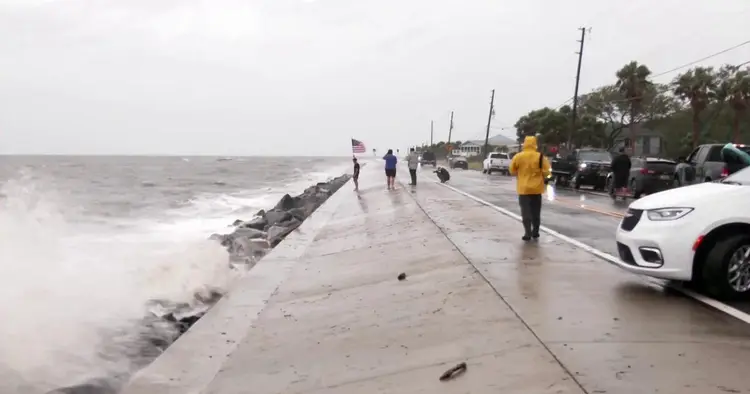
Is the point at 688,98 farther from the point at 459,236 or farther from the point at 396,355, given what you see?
the point at 396,355

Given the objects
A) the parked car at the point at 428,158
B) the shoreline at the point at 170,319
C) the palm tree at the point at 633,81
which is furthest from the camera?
the parked car at the point at 428,158

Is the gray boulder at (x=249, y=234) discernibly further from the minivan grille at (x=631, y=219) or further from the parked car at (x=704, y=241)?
the parked car at (x=704, y=241)

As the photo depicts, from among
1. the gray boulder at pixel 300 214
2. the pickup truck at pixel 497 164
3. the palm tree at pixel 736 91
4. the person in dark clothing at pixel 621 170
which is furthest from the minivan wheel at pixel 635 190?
the palm tree at pixel 736 91

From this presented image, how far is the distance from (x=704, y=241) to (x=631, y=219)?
2.69 feet

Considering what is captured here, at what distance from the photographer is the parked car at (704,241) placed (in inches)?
256

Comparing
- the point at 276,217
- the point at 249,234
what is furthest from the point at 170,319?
the point at 276,217

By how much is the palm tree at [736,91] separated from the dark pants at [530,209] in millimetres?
39255

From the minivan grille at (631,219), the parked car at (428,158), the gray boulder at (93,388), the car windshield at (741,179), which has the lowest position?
the parked car at (428,158)

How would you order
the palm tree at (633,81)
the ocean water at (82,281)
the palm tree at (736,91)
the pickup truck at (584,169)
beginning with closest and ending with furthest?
the ocean water at (82,281), the pickup truck at (584,169), the palm tree at (736,91), the palm tree at (633,81)

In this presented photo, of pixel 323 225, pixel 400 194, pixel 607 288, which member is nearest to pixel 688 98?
pixel 400 194

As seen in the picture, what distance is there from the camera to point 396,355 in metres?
5.54

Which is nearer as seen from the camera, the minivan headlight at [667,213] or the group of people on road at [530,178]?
the minivan headlight at [667,213]

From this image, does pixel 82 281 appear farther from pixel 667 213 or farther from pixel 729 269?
pixel 729 269

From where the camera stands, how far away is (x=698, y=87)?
46.3 metres
